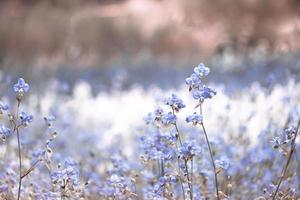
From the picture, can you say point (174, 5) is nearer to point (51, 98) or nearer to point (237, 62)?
point (237, 62)

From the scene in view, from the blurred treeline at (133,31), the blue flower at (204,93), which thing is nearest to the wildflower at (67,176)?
the blue flower at (204,93)

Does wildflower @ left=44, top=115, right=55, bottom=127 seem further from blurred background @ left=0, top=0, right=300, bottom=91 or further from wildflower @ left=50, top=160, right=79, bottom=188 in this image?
blurred background @ left=0, top=0, right=300, bottom=91

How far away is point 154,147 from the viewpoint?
2477 millimetres

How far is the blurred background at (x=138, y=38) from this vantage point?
8050 mm

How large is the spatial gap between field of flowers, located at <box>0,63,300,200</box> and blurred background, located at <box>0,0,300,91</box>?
3.21 ft

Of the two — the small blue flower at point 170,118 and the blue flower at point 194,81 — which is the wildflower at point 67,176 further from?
the blue flower at point 194,81

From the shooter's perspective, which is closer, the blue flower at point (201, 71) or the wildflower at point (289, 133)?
the blue flower at point (201, 71)

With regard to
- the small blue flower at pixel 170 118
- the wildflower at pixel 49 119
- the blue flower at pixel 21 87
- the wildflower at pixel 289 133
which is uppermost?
the wildflower at pixel 49 119

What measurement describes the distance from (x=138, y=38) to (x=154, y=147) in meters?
7.54

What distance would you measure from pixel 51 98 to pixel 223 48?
3.23 meters

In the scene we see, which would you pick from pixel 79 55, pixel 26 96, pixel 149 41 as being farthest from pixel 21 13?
pixel 26 96

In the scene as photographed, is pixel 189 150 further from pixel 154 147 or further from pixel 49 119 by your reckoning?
pixel 49 119

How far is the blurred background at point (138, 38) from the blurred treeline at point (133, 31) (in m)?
0.01

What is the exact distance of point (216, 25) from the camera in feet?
27.8
